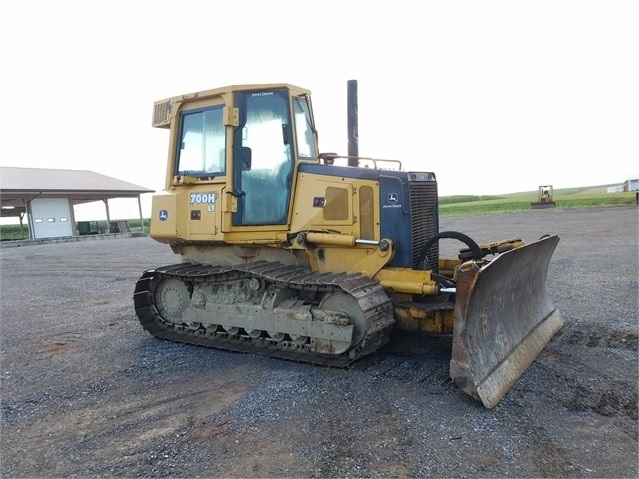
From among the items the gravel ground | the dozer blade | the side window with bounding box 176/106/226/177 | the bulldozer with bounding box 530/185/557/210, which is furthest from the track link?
the bulldozer with bounding box 530/185/557/210

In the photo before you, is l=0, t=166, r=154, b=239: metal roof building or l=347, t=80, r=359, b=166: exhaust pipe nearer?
l=347, t=80, r=359, b=166: exhaust pipe

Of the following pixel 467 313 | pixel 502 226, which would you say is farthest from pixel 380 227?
pixel 502 226

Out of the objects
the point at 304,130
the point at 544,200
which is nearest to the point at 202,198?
the point at 304,130

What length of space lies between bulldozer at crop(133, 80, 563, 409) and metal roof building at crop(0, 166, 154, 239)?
25.3 m

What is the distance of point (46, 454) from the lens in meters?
3.96

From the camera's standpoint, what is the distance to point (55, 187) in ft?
96.9

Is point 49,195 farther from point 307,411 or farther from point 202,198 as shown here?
point 307,411

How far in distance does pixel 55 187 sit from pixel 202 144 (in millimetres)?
26841

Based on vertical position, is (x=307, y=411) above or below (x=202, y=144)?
below

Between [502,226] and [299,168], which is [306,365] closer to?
[299,168]

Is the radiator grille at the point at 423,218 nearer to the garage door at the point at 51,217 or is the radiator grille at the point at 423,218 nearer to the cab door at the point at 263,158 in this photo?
the cab door at the point at 263,158

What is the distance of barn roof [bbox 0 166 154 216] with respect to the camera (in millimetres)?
28297

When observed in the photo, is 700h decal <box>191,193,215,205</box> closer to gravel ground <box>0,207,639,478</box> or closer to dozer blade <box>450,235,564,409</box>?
gravel ground <box>0,207,639,478</box>

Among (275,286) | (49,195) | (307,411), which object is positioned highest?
(49,195)
